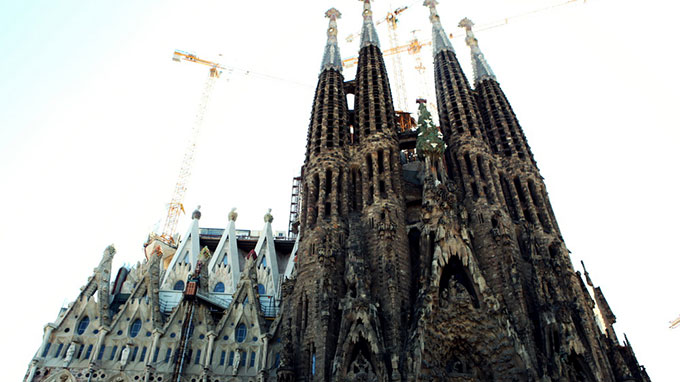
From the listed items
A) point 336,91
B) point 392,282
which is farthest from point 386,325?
point 336,91

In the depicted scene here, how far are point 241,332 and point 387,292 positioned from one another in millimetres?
9643

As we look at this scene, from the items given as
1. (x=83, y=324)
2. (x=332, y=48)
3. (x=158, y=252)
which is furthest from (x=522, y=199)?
(x=83, y=324)

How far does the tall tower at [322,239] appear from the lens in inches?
874

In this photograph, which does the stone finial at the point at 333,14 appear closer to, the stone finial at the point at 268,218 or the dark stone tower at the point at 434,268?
the dark stone tower at the point at 434,268

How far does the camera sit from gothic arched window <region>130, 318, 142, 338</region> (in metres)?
27.6

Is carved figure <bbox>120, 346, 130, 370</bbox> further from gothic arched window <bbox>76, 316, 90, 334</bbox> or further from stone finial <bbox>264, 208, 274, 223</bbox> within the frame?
stone finial <bbox>264, 208, 274, 223</bbox>

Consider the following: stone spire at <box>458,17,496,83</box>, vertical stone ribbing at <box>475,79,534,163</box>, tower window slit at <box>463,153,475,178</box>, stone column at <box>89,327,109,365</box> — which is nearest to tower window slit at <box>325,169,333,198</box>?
tower window slit at <box>463,153,475,178</box>

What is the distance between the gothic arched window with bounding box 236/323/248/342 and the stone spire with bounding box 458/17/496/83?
25295 mm

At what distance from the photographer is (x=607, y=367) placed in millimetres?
22266

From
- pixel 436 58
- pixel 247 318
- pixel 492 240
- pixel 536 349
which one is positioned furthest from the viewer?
pixel 436 58

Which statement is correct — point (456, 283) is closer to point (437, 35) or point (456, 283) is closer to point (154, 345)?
point (154, 345)

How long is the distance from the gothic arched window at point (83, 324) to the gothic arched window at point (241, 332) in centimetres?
827

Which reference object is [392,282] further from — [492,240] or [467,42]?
[467,42]

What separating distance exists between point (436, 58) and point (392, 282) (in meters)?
22.9
